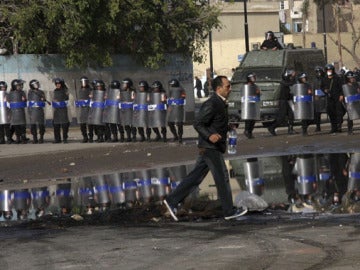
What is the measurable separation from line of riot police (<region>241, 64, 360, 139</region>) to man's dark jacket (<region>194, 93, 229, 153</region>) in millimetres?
14858

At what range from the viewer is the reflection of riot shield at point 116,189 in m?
16.6

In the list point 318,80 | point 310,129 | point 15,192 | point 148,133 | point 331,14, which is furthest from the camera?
point 331,14

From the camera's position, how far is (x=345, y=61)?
3664 inches

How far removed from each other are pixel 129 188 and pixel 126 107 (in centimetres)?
1046

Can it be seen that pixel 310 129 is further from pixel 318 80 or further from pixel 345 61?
pixel 345 61

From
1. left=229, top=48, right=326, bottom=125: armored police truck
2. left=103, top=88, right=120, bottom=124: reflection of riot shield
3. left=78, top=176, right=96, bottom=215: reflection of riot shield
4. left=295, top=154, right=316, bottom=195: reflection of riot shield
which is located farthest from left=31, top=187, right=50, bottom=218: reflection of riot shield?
left=229, top=48, right=326, bottom=125: armored police truck

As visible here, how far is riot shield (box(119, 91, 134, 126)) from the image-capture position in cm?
2888

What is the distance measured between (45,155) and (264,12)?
6136 centimetres

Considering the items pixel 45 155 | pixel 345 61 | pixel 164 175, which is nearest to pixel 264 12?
pixel 345 61

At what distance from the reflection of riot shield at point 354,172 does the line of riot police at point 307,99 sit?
21.6 ft

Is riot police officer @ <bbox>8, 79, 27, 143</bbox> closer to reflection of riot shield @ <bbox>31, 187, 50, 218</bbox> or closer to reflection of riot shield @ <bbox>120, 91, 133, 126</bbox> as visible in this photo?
reflection of riot shield @ <bbox>120, 91, 133, 126</bbox>

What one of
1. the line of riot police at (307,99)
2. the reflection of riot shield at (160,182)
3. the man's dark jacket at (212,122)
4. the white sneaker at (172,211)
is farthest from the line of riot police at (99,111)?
the man's dark jacket at (212,122)

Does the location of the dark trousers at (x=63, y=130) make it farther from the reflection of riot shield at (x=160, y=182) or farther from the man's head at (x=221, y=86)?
the man's head at (x=221, y=86)

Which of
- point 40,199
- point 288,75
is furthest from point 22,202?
point 288,75
